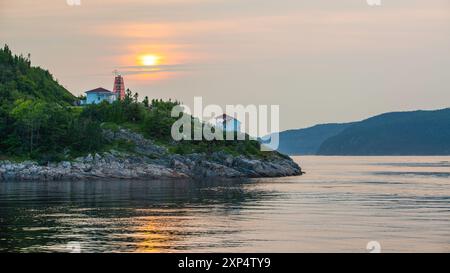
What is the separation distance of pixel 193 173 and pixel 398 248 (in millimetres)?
119718

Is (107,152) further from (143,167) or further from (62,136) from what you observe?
(62,136)

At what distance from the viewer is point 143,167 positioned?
547 feet

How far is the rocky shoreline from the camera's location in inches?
6196

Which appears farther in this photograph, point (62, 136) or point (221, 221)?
point (62, 136)

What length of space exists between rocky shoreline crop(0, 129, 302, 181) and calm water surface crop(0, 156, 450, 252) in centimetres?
4433

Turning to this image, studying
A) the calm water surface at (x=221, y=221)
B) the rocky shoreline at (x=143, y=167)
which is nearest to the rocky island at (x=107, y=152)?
the rocky shoreline at (x=143, y=167)

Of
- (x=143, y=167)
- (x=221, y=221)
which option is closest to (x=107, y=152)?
(x=143, y=167)

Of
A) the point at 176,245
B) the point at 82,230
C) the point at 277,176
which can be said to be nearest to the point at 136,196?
the point at 82,230

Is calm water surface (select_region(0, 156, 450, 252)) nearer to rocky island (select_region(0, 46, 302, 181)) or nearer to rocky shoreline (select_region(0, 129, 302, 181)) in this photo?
rocky shoreline (select_region(0, 129, 302, 181))

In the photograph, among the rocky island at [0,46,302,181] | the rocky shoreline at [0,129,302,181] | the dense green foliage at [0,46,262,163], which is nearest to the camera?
the rocky shoreline at [0,129,302,181]

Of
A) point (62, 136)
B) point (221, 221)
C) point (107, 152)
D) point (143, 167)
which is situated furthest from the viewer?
point (62, 136)

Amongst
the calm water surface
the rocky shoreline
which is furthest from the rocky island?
the calm water surface

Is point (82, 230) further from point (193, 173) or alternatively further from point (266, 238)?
point (193, 173)

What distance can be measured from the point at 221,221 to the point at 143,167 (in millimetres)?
97007
